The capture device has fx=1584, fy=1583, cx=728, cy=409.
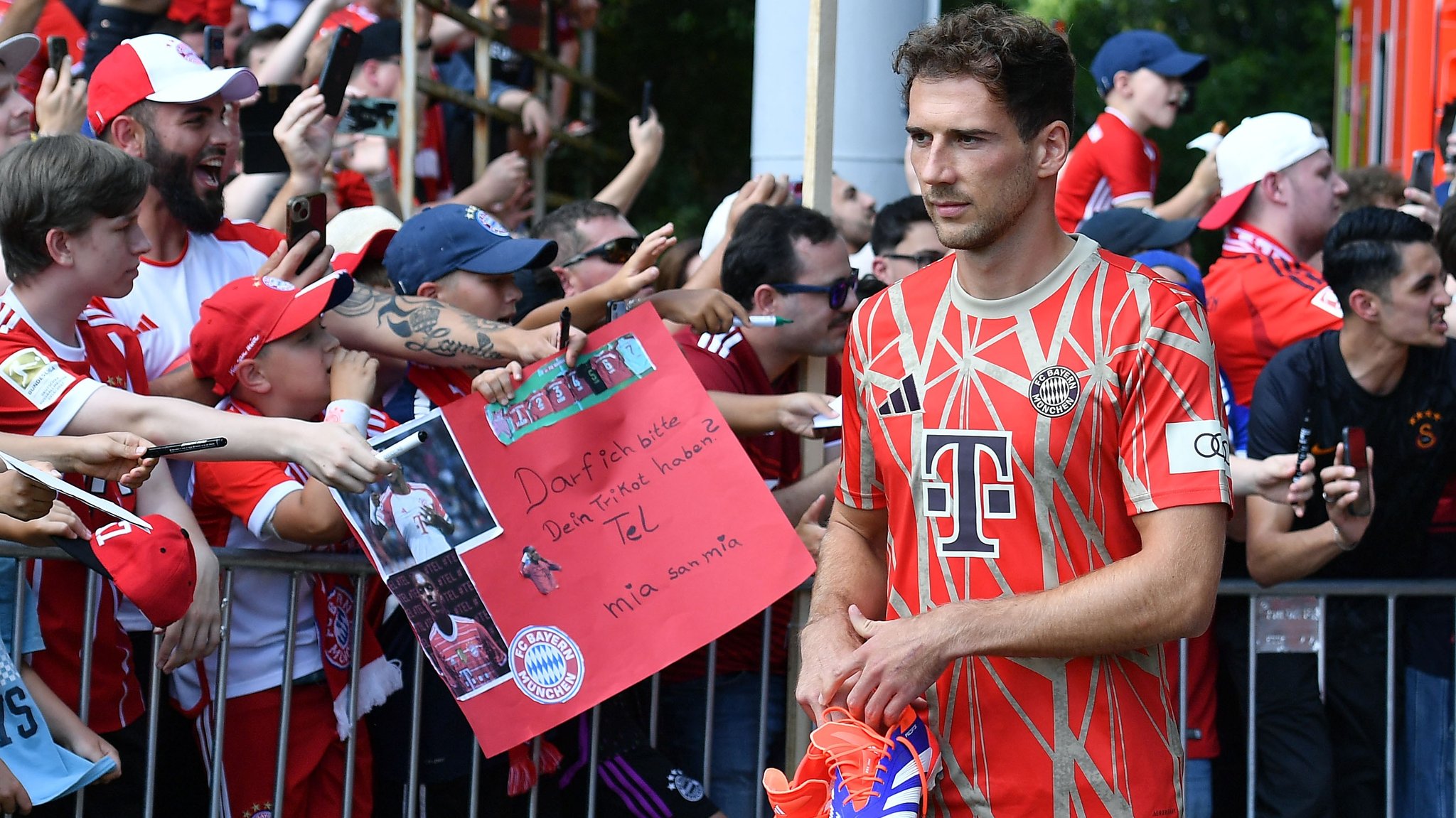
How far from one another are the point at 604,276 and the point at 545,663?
1634 millimetres

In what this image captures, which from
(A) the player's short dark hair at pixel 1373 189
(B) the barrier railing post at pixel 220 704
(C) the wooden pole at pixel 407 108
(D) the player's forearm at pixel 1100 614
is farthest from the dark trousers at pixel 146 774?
(A) the player's short dark hair at pixel 1373 189

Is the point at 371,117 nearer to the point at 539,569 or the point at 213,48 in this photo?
the point at 213,48

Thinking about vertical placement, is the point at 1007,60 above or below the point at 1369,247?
above

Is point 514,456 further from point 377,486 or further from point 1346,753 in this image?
point 1346,753

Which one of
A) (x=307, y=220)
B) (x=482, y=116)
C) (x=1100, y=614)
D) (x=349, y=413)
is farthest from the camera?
(x=482, y=116)

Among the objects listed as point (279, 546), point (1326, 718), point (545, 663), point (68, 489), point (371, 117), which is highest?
point (371, 117)

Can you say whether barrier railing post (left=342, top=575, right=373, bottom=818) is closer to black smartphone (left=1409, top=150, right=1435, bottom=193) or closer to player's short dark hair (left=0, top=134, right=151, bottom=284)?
player's short dark hair (left=0, top=134, right=151, bottom=284)

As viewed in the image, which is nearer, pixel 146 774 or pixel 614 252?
pixel 146 774

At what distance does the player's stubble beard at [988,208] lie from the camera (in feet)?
8.84

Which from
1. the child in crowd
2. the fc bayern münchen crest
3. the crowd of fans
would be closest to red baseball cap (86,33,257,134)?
the crowd of fans

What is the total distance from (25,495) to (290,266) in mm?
979

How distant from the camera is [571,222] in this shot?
214 inches

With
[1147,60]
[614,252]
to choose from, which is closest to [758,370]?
[614,252]

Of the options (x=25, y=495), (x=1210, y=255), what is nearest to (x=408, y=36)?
(x=25, y=495)
